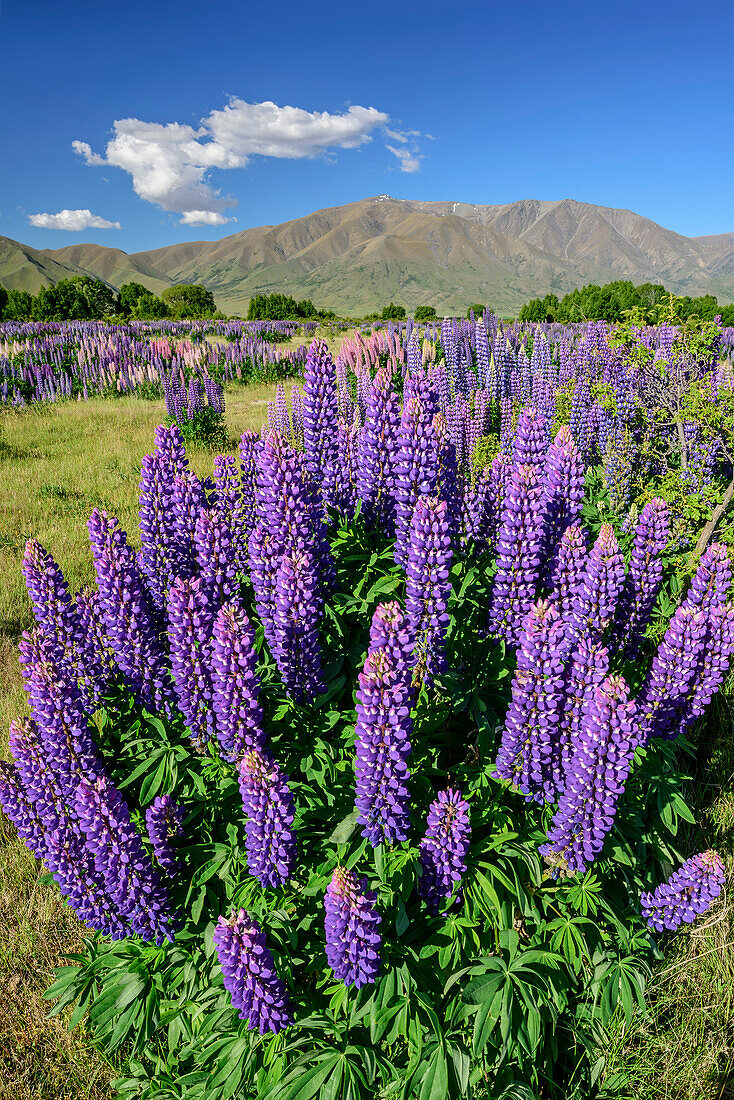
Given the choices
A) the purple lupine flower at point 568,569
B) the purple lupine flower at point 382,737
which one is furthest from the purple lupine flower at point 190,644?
the purple lupine flower at point 568,569

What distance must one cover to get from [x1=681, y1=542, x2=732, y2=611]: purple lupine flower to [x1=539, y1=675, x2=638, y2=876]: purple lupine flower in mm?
1536

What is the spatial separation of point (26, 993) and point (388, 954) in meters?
2.77

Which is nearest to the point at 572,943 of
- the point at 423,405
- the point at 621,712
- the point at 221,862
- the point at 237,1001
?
the point at 621,712

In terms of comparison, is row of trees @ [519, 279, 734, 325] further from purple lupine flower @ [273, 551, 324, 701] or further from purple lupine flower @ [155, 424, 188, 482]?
purple lupine flower @ [273, 551, 324, 701]

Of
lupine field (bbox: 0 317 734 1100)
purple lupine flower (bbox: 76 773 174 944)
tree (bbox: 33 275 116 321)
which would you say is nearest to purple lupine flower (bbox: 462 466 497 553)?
lupine field (bbox: 0 317 734 1100)

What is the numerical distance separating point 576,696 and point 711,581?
170 centimetres

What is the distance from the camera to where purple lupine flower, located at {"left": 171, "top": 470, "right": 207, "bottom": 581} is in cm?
411

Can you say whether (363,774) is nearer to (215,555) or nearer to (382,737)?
(382,737)

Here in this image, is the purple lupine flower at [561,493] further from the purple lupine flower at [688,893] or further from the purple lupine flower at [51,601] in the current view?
the purple lupine flower at [51,601]

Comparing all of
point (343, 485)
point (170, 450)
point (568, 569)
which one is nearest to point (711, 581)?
point (568, 569)

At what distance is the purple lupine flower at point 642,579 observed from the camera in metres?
4.20

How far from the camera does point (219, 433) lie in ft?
47.5

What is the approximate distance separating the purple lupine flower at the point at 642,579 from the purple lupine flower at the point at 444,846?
213 centimetres

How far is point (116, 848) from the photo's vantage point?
295 cm
